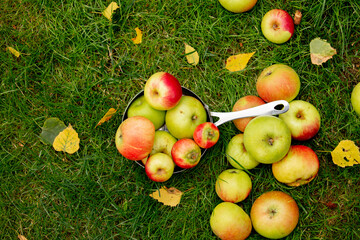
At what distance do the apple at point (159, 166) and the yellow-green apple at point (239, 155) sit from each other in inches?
18.9

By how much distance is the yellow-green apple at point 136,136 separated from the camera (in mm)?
2302

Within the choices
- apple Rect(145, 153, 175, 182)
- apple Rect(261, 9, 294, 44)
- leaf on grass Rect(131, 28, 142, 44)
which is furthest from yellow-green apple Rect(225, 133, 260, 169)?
leaf on grass Rect(131, 28, 142, 44)

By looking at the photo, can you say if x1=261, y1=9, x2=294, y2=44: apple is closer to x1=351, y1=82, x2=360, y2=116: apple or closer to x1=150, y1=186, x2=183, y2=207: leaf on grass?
x1=351, y1=82, x2=360, y2=116: apple

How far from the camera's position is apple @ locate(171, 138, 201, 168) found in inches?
91.8

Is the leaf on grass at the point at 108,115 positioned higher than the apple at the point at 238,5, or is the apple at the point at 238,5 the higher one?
the apple at the point at 238,5

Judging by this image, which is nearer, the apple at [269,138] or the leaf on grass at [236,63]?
the apple at [269,138]

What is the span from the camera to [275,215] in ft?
7.79

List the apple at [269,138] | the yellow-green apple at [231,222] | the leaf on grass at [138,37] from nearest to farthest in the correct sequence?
the apple at [269,138] → the yellow-green apple at [231,222] → the leaf on grass at [138,37]

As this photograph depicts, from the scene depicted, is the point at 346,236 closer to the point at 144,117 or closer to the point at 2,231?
the point at 144,117

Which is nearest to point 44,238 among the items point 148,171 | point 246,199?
point 148,171

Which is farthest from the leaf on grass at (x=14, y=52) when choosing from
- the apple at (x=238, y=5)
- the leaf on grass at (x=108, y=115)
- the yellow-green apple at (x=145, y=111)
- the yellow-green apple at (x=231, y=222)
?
the yellow-green apple at (x=231, y=222)

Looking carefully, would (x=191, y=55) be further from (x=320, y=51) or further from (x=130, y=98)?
(x=320, y=51)

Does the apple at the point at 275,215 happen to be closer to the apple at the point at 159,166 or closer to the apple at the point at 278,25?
the apple at the point at 159,166

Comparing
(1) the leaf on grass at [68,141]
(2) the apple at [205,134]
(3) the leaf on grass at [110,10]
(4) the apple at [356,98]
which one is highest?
(3) the leaf on grass at [110,10]
